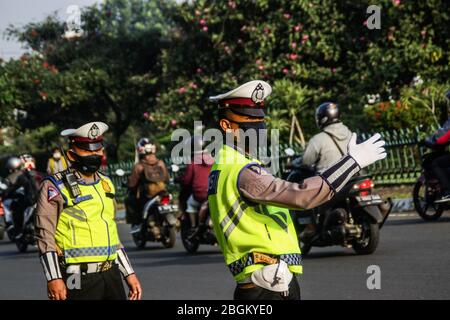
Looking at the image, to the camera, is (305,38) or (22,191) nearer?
(22,191)

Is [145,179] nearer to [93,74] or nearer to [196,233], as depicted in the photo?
[196,233]

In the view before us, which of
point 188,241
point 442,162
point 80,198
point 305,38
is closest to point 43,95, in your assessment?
point 305,38

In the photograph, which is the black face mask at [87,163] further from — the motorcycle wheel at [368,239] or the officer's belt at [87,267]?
the motorcycle wheel at [368,239]

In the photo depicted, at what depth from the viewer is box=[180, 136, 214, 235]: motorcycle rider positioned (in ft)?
45.6

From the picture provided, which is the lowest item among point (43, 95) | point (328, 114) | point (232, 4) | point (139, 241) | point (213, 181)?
point (139, 241)

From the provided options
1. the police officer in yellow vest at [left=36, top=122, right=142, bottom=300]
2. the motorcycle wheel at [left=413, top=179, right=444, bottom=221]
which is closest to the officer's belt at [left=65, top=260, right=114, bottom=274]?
the police officer in yellow vest at [left=36, top=122, right=142, bottom=300]

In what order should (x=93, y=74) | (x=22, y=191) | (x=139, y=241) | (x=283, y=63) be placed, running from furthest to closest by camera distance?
(x=93, y=74) < (x=283, y=63) < (x=22, y=191) < (x=139, y=241)

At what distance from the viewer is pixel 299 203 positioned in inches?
168

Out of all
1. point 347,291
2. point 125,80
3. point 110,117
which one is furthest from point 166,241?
point 110,117

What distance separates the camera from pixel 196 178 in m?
13.9

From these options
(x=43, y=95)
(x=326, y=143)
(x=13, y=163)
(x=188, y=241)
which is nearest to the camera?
(x=326, y=143)

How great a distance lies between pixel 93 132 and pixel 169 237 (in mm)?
8961

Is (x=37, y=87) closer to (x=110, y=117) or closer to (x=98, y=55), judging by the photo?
(x=98, y=55)

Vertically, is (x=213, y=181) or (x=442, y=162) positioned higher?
(x=213, y=181)
